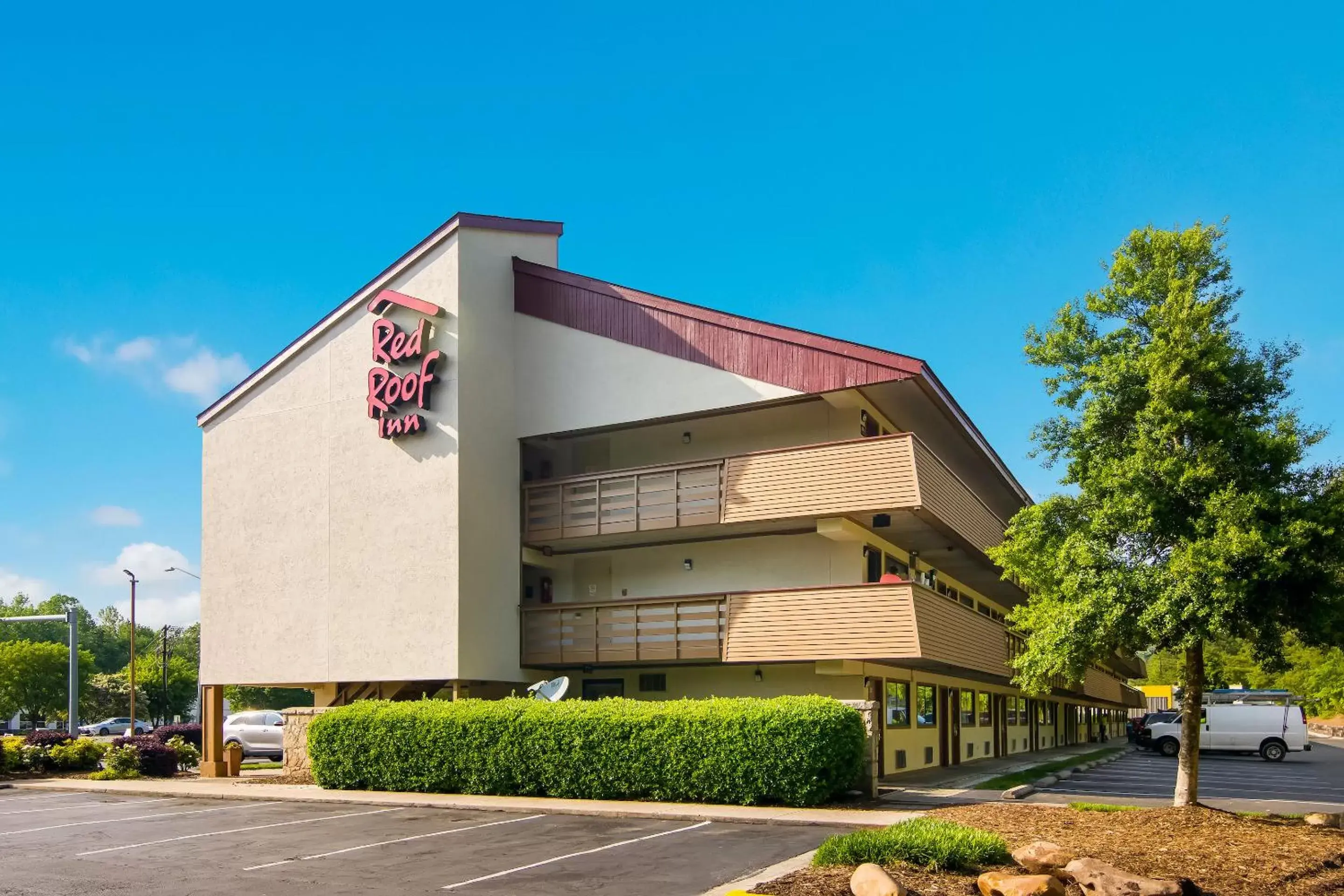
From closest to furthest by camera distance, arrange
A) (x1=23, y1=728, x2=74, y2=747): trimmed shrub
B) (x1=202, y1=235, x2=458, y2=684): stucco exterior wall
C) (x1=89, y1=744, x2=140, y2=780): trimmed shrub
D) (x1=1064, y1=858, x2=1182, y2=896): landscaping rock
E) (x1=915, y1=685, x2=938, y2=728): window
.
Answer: (x1=1064, y1=858, x2=1182, y2=896): landscaping rock < (x1=202, y1=235, x2=458, y2=684): stucco exterior wall < (x1=915, y1=685, x2=938, y2=728): window < (x1=89, y1=744, x2=140, y2=780): trimmed shrub < (x1=23, y1=728, x2=74, y2=747): trimmed shrub

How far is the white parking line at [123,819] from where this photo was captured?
61.2 ft

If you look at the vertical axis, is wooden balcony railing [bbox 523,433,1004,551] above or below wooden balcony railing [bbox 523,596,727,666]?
above

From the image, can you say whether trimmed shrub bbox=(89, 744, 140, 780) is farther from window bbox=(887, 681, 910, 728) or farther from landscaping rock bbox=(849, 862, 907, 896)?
landscaping rock bbox=(849, 862, 907, 896)

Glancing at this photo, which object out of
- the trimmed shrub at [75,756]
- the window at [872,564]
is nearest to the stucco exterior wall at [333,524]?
the trimmed shrub at [75,756]

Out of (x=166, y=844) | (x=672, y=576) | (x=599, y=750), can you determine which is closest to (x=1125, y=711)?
(x=672, y=576)

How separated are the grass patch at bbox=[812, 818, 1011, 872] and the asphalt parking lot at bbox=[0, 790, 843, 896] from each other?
4.30 ft

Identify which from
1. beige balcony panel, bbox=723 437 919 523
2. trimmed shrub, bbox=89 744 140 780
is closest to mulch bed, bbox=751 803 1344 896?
beige balcony panel, bbox=723 437 919 523

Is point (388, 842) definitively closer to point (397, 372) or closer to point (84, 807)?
point (84, 807)

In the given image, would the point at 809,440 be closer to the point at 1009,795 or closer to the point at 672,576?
the point at 672,576

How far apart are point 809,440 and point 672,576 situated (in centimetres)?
471

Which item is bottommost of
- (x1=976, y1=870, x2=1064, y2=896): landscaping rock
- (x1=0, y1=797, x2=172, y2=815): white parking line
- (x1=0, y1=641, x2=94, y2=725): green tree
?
(x1=0, y1=641, x2=94, y2=725): green tree

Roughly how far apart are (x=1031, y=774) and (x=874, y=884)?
19006mm

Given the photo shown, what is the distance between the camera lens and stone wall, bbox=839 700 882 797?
65.2 ft

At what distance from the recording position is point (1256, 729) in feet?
134
